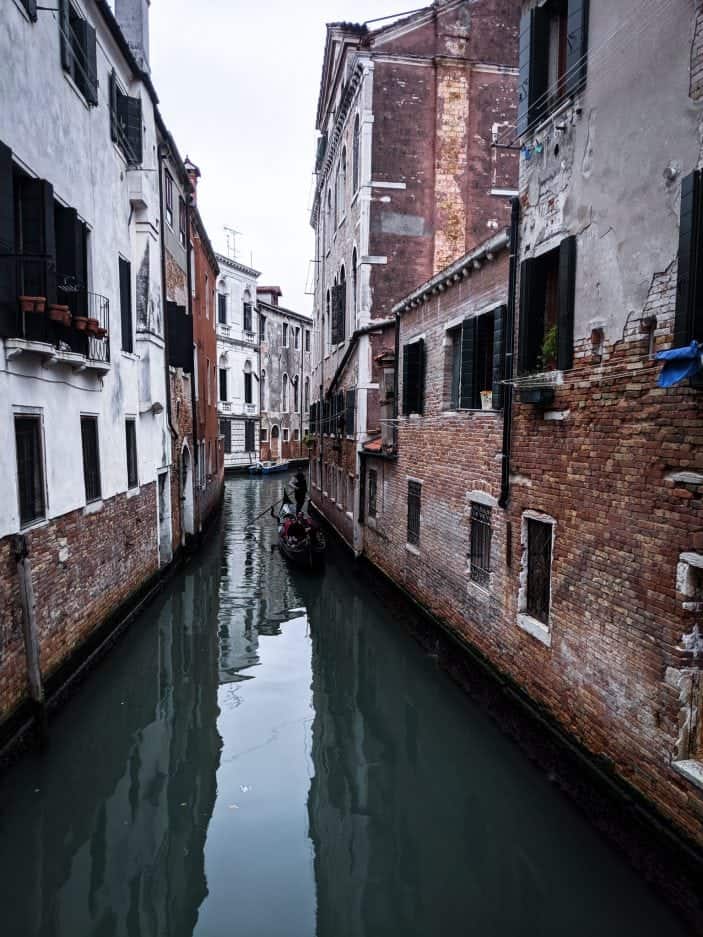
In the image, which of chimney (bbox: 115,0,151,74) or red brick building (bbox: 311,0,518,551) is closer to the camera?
chimney (bbox: 115,0,151,74)

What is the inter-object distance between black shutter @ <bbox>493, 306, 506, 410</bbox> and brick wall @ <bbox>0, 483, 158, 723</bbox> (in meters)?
4.61

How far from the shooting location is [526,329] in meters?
5.96

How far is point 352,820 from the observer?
5094mm

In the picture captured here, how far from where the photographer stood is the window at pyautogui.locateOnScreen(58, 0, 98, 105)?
21.5 ft

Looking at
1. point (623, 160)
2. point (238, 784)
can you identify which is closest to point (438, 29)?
point (623, 160)

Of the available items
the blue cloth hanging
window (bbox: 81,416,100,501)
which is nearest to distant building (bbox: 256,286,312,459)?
window (bbox: 81,416,100,501)

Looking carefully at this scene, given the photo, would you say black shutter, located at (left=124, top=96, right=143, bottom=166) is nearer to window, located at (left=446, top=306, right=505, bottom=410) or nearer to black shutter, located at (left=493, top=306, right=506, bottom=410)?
window, located at (left=446, top=306, right=505, bottom=410)

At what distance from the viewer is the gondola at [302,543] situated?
1273 centimetres

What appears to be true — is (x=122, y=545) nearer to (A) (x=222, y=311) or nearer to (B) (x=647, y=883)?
(B) (x=647, y=883)

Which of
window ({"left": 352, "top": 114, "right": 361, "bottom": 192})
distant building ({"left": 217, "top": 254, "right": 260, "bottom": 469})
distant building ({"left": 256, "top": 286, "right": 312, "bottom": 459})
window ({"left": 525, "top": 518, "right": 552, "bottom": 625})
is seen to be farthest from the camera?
distant building ({"left": 256, "top": 286, "right": 312, "bottom": 459})

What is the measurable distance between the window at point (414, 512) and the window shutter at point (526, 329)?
3766mm

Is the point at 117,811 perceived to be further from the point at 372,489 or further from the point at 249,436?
the point at 249,436

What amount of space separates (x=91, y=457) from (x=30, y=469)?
182cm

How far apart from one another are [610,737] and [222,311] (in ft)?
98.6
